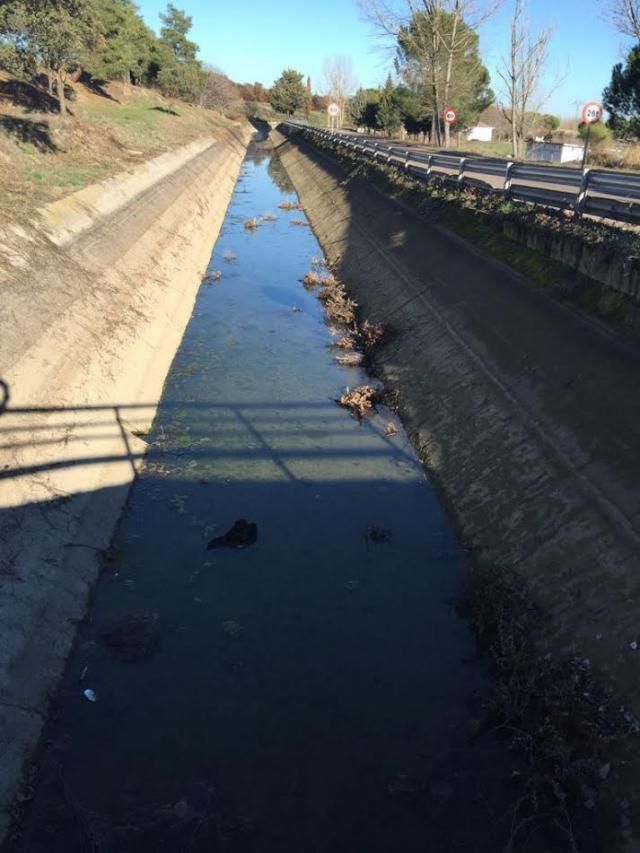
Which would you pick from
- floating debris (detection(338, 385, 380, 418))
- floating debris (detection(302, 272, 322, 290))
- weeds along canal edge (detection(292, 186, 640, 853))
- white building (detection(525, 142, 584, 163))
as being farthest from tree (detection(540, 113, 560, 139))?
weeds along canal edge (detection(292, 186, 640, 853))

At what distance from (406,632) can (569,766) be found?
9.69 ft

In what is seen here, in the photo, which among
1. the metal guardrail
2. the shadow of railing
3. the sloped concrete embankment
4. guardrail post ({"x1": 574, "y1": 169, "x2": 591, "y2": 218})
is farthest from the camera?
guardrail post ({"x1": 574, "y1": 169, "x2": 591, "y2": 218})

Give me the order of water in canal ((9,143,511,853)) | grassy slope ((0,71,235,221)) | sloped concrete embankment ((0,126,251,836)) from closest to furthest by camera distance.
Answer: water in canal ((9,143,511,853)) → sloped concrete embankment ((0,126,251,836)) → grassy slope ((0,71,235,221))

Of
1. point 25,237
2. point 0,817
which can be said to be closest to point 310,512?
point 0,817

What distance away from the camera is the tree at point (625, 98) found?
3800cm

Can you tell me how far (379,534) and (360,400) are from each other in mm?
5237

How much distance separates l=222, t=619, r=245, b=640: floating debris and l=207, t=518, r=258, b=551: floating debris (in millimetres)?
1810

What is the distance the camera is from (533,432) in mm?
11398

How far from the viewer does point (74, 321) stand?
16.5 metres

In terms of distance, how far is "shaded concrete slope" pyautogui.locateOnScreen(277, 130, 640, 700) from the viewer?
8.11 meters

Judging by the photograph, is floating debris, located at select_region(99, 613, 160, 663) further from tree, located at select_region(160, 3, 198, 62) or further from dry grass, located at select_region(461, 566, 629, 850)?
tree, located at select_region(160, 3, 198, 62)

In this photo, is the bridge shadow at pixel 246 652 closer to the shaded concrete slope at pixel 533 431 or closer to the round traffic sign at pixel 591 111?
the shaded concrete slope at pixel 533 431

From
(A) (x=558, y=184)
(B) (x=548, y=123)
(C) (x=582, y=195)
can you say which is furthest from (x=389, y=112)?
(C) (x=582, y=195)

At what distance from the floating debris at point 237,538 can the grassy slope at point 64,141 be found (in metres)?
13.7
